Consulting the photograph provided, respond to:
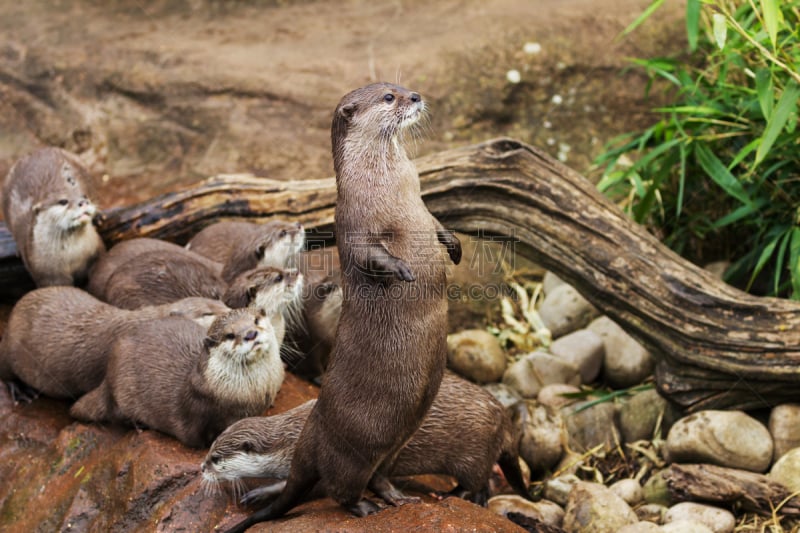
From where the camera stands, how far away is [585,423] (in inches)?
164

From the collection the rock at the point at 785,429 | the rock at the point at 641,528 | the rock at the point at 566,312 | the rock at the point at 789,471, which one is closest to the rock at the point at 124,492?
the rock at the point at 641,528

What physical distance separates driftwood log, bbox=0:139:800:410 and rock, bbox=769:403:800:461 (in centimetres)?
7

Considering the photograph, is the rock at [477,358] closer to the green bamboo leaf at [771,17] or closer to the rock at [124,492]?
the rock at [124,492]

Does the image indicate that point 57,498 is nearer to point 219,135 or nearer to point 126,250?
point 126,250

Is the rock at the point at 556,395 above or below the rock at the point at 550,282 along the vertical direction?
below

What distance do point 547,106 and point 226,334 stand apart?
137 inches

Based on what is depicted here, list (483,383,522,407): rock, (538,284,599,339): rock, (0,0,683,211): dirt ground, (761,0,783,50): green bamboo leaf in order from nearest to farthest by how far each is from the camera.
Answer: (761,0,783,50): green bamboo leaf < (483,383,522,407): rock < (538,284,599,339): rock < (0,0,683,211): dirt ground

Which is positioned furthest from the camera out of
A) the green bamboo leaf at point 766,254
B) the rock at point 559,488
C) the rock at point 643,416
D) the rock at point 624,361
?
the rock at point 624,361

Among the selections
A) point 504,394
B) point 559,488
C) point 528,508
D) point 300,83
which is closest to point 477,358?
point 504,394

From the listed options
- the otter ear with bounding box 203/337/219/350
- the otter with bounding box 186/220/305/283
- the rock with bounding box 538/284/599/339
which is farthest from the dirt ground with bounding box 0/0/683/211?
the otter ear with bounding box 203/337/219/350

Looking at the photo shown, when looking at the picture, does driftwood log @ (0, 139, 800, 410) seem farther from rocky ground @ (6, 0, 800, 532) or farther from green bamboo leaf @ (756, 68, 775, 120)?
green bamboo leaf @ (756, 68, 775, 120)

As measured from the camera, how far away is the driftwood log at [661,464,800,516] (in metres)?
3.32

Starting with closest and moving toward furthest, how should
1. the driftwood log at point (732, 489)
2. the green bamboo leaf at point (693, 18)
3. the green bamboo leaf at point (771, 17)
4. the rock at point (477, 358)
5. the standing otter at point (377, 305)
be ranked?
the standing otter at point (377, 305)
the green bamboo leaf at point (771, 17)
the driftwood log at point (732, 489)
the green bamboo leaf at point (693, 18)
the rock at point (477, 358)

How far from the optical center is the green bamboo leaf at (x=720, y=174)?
4.07 meters
